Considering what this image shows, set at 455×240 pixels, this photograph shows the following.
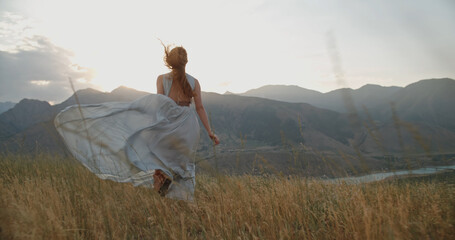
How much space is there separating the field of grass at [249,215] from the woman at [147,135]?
0.30 meters

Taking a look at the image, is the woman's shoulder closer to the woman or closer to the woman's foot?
the woman

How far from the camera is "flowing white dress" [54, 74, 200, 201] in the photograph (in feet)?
11.1

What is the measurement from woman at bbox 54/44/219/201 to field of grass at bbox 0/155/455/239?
0.98 ft

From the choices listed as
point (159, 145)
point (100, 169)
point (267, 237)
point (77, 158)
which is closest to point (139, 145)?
point (159, 145)

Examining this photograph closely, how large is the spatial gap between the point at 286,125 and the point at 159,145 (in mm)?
188915

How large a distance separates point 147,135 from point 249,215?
1667 mm

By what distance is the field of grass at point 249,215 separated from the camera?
178cm

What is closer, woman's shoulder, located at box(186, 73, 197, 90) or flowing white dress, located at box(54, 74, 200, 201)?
flowing white dress, located at box(54, 74, 200, 201)

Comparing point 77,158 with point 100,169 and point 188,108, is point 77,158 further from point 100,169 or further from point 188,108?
point 188,108

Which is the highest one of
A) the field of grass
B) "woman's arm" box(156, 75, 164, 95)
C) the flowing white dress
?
"woman's arm" box(156, 75, 164, 95)

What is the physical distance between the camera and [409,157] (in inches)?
87.7

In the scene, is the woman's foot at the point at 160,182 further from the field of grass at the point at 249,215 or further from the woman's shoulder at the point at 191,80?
the woman's shoulder at the point at 191,80

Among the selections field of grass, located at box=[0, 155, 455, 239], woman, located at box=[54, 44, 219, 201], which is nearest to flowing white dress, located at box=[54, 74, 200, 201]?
woman, located at box=[54, 44, 219, 201]

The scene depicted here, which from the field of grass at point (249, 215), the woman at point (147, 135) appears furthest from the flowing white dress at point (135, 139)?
the field of grass at point (249, 215)
